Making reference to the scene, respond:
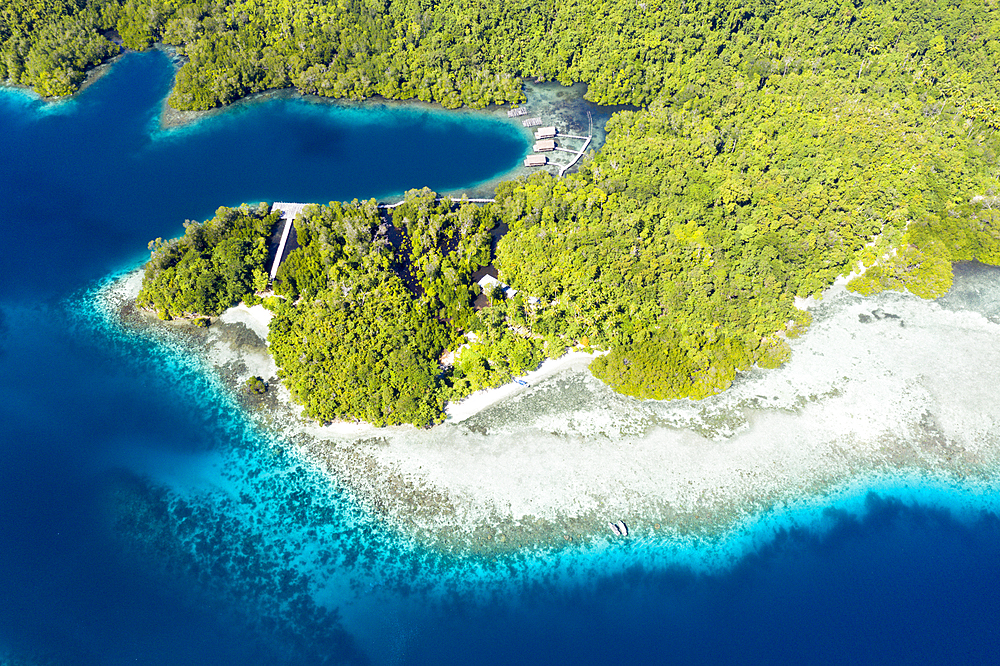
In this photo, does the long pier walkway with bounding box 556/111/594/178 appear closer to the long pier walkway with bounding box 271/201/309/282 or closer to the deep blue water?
the long pier walkway with bounding box 271/201/309/282

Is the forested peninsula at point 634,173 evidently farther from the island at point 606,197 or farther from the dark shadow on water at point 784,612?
the dark shadow on water at point 784,612

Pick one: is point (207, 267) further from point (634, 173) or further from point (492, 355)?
point (634, 173)

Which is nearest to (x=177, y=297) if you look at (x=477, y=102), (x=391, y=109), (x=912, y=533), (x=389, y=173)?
(x=389, y=173)

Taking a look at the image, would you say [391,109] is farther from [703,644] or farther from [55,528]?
[703,644]

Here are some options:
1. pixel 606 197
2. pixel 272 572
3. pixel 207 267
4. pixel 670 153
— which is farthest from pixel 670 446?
pixel 207 267

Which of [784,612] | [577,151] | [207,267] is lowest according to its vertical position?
[784,612]

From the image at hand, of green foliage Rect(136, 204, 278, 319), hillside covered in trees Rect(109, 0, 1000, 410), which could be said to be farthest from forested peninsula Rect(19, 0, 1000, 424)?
green foliage Rect(136, 204, 278, 319)
